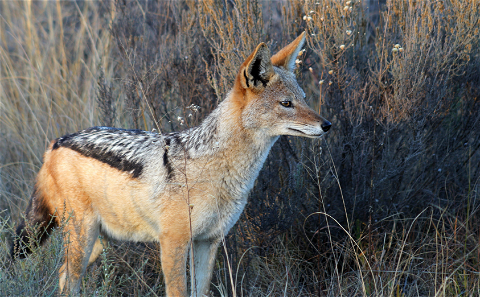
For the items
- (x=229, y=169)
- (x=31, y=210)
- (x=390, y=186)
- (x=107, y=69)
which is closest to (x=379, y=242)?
(x=390, y=186)

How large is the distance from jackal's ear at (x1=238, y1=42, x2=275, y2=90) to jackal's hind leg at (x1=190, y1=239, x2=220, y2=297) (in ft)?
4.32

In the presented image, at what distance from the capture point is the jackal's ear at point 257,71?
3059 mm

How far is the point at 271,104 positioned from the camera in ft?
10.5

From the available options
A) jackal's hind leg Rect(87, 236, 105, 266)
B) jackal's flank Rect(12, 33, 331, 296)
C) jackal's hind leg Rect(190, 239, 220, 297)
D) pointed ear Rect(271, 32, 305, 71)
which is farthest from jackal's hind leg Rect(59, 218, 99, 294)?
pointed ear Rect(271, 32, 305, 71)

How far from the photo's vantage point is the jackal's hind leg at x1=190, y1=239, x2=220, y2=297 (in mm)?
3459

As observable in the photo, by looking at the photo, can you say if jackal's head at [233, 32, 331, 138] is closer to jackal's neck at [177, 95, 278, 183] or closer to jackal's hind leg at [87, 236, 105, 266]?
jackal's neck at [177, 95, 278, 183]

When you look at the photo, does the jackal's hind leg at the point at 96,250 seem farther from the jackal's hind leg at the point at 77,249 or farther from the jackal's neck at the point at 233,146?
the jackal's neck at the point at 233,146

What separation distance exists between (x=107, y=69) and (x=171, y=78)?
1.90 metres

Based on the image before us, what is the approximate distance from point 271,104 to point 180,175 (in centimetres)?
90

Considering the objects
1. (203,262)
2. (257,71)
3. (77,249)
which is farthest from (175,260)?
(257,71)

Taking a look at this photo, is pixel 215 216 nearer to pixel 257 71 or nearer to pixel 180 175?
pixel 180 175

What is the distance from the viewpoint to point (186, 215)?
3.13 meters

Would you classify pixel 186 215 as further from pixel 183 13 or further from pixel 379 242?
pixel 183 13

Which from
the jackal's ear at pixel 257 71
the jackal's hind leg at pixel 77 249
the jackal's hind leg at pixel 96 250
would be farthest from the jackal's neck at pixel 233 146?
the jackal's hind leg at pixel 96 250
